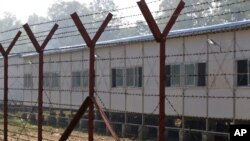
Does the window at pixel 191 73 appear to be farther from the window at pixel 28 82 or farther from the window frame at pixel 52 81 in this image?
the window at pixel 28 82

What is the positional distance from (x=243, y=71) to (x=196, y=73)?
215 centimetres

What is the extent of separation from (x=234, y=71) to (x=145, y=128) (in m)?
5.93

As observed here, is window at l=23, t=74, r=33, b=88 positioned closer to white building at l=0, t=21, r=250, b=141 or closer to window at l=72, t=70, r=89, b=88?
window at l=72, t=70, r=89, b=88

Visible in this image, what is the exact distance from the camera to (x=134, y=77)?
2012 cm

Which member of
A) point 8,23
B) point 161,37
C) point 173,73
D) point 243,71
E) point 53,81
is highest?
point 8,23

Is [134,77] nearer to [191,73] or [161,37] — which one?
[191,73]

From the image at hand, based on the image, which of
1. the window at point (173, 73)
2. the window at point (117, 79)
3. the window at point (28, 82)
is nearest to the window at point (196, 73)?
the window at point (173, 73)

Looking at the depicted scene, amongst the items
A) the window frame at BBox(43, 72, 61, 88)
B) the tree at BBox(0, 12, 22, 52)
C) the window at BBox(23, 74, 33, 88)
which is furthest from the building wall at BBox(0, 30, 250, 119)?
the tree at BBox(0, 12, 22, 52)

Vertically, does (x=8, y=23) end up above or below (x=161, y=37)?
above

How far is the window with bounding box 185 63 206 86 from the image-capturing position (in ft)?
54.9

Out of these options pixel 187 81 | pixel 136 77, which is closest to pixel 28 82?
pixel 136 77

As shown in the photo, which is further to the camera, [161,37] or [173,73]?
[173,73]

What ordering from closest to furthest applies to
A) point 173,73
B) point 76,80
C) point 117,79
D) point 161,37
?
point 161,37 < point 173,73 < point 117,79 < point 76,80

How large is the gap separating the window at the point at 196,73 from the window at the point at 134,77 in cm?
292
